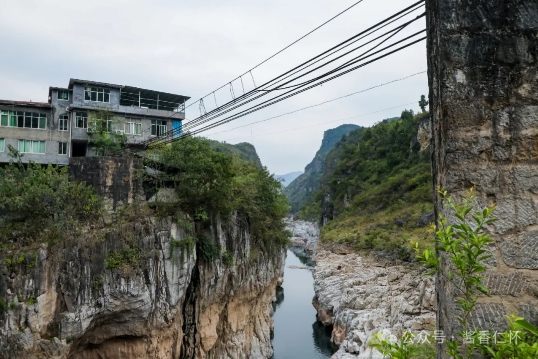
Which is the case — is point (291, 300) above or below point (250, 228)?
below

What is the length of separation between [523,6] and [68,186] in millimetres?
13720

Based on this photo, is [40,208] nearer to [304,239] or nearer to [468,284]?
[468,284]

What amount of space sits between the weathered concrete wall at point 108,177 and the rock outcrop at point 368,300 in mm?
11000

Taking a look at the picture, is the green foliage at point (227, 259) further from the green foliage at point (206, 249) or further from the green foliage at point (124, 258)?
the green foliage at point (124, 258)

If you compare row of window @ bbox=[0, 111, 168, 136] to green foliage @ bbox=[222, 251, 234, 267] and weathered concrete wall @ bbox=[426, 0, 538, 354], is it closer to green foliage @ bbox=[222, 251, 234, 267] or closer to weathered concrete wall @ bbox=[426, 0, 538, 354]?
green foliage @ bbox=[222, 251, 234, 267]

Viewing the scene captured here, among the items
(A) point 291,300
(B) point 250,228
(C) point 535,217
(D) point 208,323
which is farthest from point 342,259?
(C) point 535,217

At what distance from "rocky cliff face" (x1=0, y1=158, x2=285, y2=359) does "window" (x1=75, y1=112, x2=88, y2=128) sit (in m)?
9.47

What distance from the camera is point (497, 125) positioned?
8.16ft

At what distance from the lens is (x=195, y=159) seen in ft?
49.1

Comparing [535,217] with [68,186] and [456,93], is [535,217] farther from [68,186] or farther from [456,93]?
[68,186]

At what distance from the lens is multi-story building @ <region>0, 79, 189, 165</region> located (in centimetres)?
1981

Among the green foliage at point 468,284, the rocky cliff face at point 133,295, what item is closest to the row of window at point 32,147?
the rocky cliff face at point 133,295

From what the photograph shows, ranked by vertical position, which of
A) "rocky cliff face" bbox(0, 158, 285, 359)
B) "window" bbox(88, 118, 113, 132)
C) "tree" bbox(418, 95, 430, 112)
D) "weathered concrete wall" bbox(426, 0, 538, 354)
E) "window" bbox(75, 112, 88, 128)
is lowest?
"rocky cliff face" bbox(0, 158, 285, 359)

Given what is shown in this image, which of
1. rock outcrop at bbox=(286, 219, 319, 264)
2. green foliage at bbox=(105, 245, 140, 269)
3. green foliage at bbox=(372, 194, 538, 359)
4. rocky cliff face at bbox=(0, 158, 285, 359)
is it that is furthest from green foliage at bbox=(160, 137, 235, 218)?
rock outcrop at bbox=(286, 219, 319, 264)
